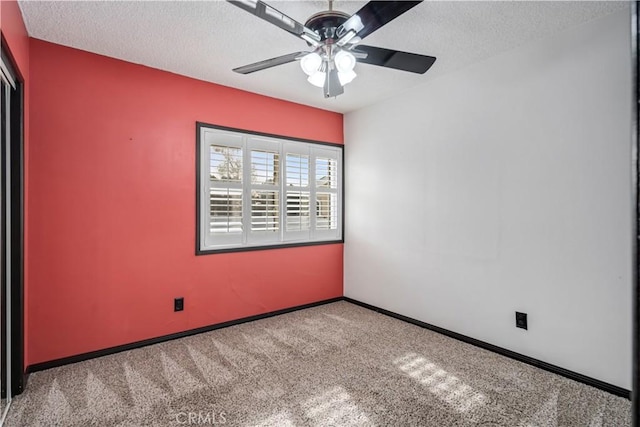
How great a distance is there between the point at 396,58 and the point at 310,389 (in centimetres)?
213

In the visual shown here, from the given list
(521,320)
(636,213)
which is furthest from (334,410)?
(636,213)

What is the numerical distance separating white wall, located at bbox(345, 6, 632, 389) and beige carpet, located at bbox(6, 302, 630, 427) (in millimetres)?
385

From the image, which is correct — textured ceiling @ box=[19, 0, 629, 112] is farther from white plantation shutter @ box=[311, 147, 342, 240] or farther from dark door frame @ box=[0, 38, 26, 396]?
white plantation shutter @ box=[311, 147, 342, 240]

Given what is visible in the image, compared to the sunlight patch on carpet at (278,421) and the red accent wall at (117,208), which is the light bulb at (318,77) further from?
the sunlight patch on carpet at (278,421)

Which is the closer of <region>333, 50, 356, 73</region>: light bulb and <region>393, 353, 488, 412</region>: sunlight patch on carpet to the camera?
<region>333, 50, 356, 73</region>: light bulb

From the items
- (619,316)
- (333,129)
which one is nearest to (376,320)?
(619,316)

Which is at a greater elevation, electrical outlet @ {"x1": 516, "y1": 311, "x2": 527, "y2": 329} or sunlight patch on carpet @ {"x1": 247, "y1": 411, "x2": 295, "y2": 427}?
electrical outlet @ {"x1": 516, "y1": 311, "x2": 527, "y2": 329}

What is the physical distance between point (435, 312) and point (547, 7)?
2503 millimetres

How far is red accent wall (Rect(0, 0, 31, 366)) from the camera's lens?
68.1 inches

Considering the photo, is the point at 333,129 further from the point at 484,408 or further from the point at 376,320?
the point at 484,408

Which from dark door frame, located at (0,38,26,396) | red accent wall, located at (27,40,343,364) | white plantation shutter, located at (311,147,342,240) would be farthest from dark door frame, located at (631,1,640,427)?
white plantation shutter, located at (311,147,342,240)

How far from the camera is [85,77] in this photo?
102 inches

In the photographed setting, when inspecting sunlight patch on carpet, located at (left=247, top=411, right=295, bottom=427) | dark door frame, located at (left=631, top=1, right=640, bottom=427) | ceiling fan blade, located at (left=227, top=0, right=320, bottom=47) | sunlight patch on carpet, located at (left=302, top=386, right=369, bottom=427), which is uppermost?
ceiling fan blade, located at (left=227, top=0, right=320, bottom=47)

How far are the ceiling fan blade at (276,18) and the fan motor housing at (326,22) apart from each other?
4 cm
